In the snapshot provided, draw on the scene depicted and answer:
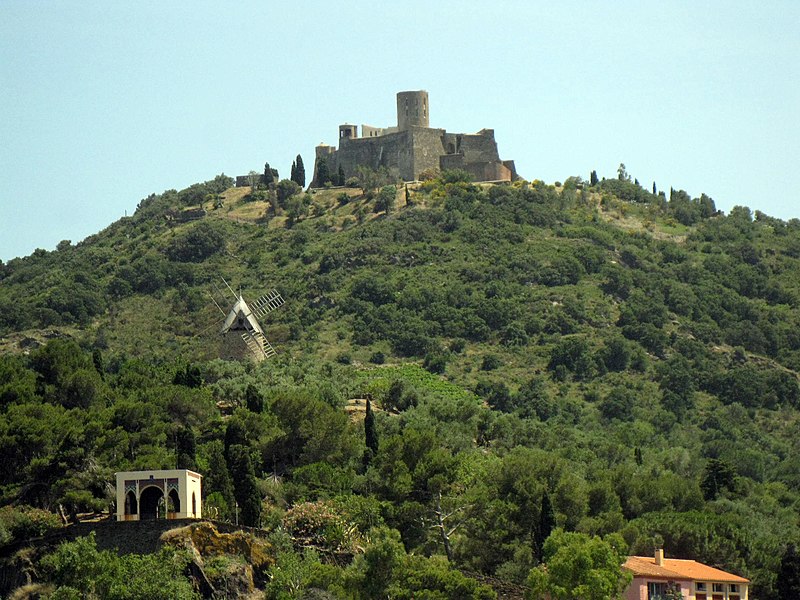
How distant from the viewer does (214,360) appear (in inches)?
4414

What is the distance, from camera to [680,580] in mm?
76188

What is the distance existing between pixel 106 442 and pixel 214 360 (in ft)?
102

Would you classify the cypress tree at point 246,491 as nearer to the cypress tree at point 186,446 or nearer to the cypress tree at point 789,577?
the cypress tree at point 186,446

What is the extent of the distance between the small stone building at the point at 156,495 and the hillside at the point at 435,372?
3.65 metres

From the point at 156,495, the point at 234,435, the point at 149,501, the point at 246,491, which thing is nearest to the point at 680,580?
the point at 246,491

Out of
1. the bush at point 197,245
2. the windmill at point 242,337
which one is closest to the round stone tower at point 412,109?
the bush at point 197,245

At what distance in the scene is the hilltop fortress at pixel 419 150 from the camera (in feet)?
486

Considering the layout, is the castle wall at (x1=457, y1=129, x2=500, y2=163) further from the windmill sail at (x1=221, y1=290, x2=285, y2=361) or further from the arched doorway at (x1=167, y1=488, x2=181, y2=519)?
the arched doorway at (x1=167, y1=488, x2=181, y2=519)

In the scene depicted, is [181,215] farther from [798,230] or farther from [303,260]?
[798,230]

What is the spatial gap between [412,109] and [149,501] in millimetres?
79633

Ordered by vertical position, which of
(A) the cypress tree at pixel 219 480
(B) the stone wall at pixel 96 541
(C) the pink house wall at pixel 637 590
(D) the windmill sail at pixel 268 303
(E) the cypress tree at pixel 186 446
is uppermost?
(D) the windmill sail at pixel 268 303

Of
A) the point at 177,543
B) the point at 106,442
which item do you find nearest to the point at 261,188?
the point at 106,442

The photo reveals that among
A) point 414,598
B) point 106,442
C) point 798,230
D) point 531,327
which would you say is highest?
point 798,230

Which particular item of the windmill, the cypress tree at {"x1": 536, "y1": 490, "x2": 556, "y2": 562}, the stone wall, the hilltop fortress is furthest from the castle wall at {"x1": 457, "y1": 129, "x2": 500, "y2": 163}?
the stone wall
